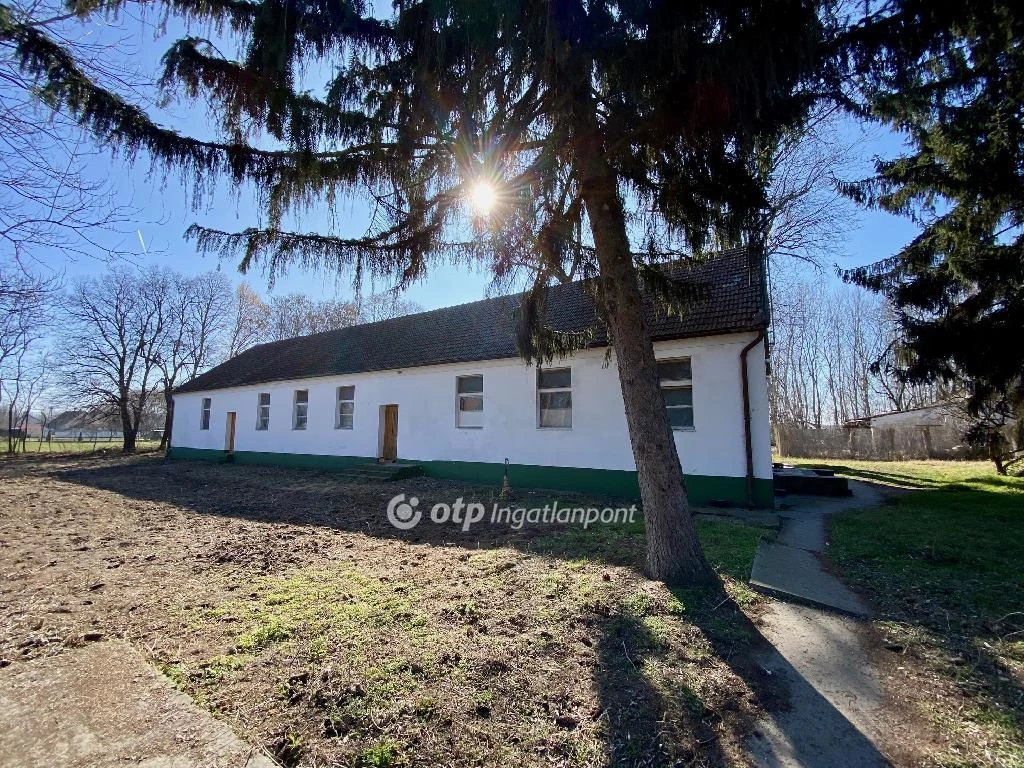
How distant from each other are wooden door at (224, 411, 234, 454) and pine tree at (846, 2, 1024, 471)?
2256 centimetres

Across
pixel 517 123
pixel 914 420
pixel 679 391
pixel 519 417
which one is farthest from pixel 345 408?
pixel 914 420

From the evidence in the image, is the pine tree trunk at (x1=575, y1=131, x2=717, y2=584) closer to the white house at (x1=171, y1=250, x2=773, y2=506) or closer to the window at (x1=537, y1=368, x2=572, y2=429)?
the white house at (x1=171, y1=250, x2=773, y2=506)

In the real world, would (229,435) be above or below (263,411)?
below

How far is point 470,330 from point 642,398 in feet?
34.0

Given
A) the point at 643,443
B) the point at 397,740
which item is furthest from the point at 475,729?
the point at 643,443

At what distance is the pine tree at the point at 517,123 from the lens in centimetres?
348

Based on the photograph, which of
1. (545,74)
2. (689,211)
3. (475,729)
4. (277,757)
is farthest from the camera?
(689,211)

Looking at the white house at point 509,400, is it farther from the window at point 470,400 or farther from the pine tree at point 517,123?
the pine tree at point 517,123

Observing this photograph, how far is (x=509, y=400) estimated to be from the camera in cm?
1162

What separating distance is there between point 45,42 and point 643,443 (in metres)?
Result: 5.46

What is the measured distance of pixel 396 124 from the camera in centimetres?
457

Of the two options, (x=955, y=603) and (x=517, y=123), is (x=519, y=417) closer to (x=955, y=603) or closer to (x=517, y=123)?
(x=517, y=123)

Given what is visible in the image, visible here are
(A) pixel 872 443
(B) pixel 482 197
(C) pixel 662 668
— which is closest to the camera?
(C) pixel 662 668

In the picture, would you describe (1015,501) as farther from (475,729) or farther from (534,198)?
Result: (475,729)
